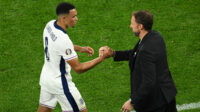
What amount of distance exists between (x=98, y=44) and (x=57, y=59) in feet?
12.1

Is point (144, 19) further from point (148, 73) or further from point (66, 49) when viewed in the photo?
point (66, 49)

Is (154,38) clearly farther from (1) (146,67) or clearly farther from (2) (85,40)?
(2) (85,40)

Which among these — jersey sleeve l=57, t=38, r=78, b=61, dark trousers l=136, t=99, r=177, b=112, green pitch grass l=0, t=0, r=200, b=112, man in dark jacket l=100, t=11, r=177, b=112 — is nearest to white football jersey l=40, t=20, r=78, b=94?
jersey sleeve l=57, t=38, r=78, b=61

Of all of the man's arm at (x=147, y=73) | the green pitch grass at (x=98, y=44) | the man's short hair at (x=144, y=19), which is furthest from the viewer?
the green pitch grass at (x=98, y=44)

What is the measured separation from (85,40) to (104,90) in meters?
1.97

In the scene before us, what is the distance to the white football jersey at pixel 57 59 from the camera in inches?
246

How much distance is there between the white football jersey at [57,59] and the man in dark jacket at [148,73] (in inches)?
40.1

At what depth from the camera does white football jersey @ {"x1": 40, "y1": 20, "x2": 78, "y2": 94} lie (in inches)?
246

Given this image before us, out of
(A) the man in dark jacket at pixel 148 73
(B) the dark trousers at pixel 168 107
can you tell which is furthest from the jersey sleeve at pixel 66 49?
(B) the dark trousers at pixel 168 107

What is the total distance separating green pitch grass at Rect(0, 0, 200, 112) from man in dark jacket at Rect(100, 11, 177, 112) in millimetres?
2260

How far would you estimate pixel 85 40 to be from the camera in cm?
1017

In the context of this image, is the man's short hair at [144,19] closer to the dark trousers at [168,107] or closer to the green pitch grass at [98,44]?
the dark trousers at [168,107]

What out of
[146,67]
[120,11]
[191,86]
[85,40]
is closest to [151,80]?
[146,67]

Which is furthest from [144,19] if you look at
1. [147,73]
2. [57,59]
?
[57,59]
